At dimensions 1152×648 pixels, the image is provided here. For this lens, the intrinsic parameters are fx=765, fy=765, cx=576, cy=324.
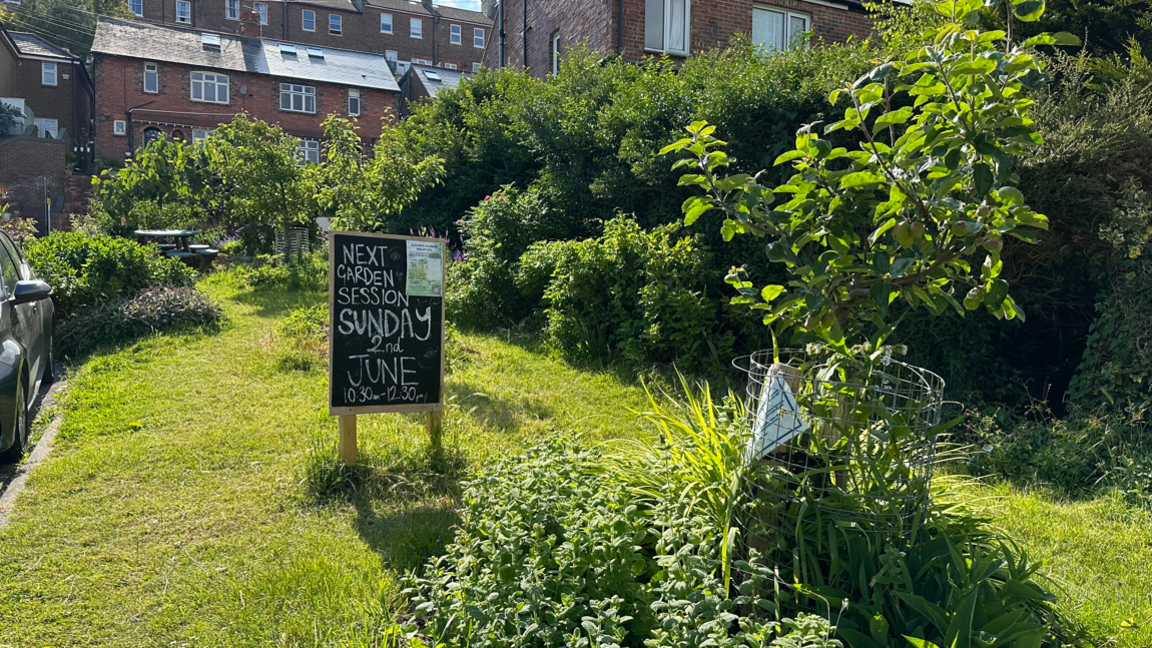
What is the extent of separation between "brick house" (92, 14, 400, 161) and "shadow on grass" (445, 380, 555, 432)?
1203 inches

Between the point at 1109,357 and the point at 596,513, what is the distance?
195 inches

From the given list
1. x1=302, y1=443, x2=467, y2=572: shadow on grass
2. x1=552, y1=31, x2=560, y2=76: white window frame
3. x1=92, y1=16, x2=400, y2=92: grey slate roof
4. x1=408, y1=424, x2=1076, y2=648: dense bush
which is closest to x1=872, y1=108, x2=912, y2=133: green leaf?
x1=408, y1=424, x2=1076, y2=648: dense bush

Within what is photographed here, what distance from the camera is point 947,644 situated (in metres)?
2.26

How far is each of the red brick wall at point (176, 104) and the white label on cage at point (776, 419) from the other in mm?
35372

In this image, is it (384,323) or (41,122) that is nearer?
(384,323)

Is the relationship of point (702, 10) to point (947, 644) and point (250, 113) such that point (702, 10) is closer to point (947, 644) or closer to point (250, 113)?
point (947, 644)

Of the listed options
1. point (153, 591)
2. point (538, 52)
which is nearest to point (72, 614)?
point (153, 591)

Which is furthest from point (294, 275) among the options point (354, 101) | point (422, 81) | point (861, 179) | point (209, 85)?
point (422, 81)

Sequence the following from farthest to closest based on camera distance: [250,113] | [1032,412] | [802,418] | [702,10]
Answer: [250,113], [702,10], [1032,412], [802,418]

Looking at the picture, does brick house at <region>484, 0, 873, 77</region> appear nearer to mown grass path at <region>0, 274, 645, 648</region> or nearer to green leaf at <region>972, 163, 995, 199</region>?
mown grass path at <region>0, 274, 645, 648</region>

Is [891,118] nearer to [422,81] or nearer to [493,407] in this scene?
[493,407]

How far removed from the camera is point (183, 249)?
16.7 m

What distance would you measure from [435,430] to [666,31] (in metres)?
11.9

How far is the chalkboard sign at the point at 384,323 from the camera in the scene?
467cm
